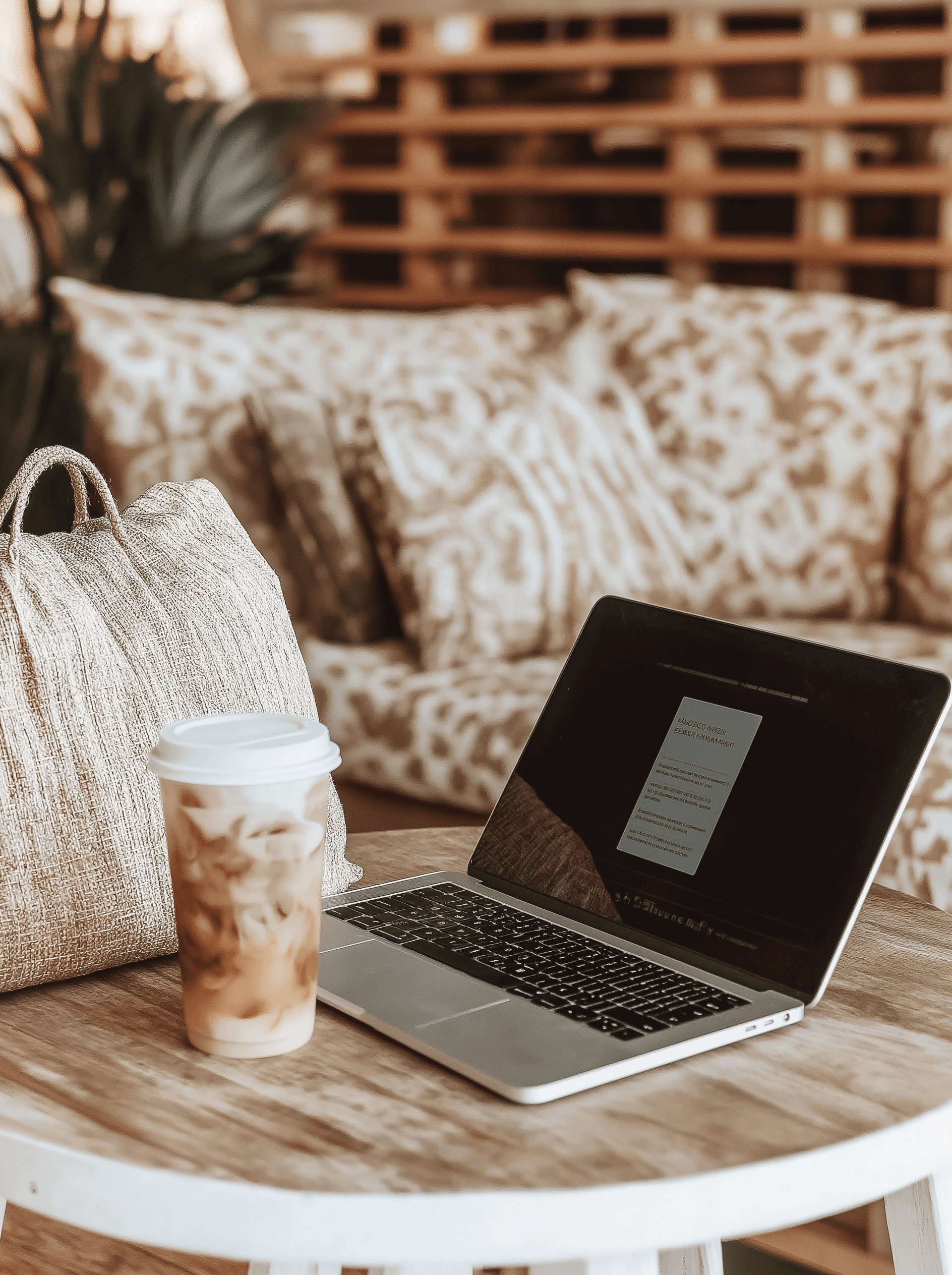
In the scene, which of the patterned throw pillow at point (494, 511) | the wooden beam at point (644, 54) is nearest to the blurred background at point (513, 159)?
the wooden beam at point (644, 54)

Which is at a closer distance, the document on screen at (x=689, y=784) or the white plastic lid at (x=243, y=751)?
the white plastic lid at (x=243, y=751)

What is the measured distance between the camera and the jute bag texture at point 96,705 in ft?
2.56

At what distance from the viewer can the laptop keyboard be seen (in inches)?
29.4

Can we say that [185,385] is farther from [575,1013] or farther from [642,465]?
[575,1013]

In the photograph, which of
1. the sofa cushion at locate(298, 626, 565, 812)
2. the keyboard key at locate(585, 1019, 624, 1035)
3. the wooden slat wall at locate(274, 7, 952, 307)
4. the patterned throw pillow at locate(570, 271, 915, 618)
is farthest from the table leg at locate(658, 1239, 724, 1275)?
the wooden slat wall at locate(274, 7, 952, 307)

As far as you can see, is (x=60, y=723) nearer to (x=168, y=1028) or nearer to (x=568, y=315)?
(x=168, y=1028)

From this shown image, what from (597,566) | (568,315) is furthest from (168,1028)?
(568,315)

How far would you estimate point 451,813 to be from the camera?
1.77m

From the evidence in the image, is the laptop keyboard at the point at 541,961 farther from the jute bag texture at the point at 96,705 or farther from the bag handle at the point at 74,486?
the bag handle at the point at 74,486

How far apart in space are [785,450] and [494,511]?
0.51 metres

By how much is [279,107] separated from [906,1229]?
2.48m

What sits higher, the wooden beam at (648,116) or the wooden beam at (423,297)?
the wooden beam at (648,116)

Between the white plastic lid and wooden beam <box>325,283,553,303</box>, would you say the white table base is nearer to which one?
the white plastic lid

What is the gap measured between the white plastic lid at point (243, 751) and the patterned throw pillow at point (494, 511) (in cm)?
113
